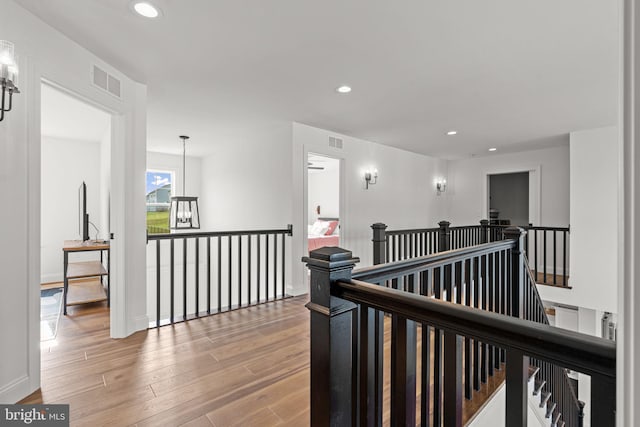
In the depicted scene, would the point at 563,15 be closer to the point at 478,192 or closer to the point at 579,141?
the point at 579,141

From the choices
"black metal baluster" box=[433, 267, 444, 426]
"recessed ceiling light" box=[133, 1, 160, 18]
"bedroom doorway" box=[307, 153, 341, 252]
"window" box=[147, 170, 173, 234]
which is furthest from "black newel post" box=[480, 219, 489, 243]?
"window" box=[147, 170, 173, 234]

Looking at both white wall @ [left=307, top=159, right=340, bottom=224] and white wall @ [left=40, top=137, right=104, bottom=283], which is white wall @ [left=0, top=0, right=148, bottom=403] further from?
white wall @ [left=307, top=159, right=340, bottom=224]

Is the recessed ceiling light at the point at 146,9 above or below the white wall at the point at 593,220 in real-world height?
above

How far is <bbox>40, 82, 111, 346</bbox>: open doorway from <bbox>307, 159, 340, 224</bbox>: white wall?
17.3 feet

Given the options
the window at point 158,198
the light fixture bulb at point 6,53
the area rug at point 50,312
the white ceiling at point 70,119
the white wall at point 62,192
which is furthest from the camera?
the window at point 158,198

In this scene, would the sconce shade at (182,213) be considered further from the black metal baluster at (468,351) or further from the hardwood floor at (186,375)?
the black metal baluster at (468,351)

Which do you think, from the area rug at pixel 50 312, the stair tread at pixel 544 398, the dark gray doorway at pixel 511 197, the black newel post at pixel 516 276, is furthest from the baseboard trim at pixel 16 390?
the dark gray doorway at pixel 511 197

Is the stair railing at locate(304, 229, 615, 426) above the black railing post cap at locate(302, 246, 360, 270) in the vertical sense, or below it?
below

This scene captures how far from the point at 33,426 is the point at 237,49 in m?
2.82

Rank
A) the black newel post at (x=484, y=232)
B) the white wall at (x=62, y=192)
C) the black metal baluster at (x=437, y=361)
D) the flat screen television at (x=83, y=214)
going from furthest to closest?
1. the black newel post at (x=484, y=232)
2. the white wall at (x=62, y=192)
3. the flat screen television at (x=83, y=214)
4. the black metal baluster at (x=437, y=361)

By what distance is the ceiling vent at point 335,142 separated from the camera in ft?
16.4

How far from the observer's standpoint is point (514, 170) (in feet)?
22.1

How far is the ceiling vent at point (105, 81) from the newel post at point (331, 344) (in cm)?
261

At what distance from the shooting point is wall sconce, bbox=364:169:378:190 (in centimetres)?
567
